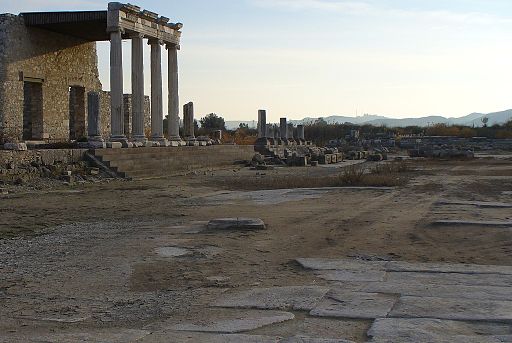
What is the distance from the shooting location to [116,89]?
26828 millimetres

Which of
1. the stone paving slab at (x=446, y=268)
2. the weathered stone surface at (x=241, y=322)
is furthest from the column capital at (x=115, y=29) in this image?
the weathered stone surface at (x=241, y=322)

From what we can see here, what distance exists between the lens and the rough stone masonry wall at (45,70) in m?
26.3

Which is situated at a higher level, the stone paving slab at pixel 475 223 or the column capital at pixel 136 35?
the column capital at pixel 136 35

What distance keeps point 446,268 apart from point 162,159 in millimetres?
19969

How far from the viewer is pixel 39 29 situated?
93.2 feet

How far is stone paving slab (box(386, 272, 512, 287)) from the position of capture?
6.88 m

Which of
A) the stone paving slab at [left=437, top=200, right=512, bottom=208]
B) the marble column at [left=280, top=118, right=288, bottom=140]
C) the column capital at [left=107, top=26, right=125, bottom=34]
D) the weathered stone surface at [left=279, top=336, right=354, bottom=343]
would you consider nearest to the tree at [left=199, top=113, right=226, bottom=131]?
the marble column at [left=280, top=118, right=288, bottom=140]

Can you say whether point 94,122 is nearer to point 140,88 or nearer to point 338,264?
point 140,88

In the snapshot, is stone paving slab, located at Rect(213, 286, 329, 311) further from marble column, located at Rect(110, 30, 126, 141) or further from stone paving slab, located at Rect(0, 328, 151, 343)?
marble column, located at Rect(110, 30, 126, 141)

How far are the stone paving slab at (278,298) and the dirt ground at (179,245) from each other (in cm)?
25

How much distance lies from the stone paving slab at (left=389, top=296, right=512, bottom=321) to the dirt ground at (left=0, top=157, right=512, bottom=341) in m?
0.55

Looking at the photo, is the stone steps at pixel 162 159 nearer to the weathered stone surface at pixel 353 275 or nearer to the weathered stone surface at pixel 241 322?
the weathered stone surface at pixel 353 275

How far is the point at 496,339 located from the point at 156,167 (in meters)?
21.7

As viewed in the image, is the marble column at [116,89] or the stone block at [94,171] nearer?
the stone block at [94,171]
